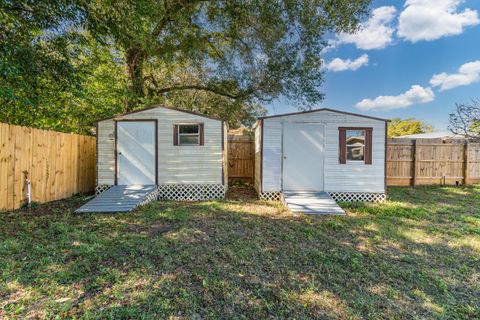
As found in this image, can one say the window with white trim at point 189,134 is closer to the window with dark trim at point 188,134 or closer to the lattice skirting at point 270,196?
the window with dark trim at point 188,134

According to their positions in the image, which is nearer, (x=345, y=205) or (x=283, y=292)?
(x=283, y=292)

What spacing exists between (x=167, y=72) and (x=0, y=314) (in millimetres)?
11448

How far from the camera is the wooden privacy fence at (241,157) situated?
34.5 feet

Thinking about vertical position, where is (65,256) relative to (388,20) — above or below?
below

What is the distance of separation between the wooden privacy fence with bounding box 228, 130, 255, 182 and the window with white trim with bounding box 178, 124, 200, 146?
3.10 meters

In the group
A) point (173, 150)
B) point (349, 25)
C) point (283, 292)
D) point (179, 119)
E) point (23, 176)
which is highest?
point (349, 25)

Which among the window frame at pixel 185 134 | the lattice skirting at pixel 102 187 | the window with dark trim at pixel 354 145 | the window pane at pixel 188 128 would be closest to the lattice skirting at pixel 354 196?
the window with dark trim at pixel 354 145

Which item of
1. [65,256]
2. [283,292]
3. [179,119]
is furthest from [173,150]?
[283,292]

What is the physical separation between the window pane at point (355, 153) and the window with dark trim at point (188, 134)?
4.46 m

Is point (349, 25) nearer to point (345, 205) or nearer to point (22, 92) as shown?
point (345, 205)

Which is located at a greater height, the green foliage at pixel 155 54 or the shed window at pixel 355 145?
the green foliage at pixel 155 54

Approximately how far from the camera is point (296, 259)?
3.30 meters

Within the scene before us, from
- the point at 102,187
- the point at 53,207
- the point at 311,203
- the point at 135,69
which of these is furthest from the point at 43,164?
the point at 311,203

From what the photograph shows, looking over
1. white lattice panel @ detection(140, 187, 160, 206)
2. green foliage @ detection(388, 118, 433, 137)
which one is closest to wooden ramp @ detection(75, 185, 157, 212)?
white lattice panel @ detection(140, 187, 160, 206)
